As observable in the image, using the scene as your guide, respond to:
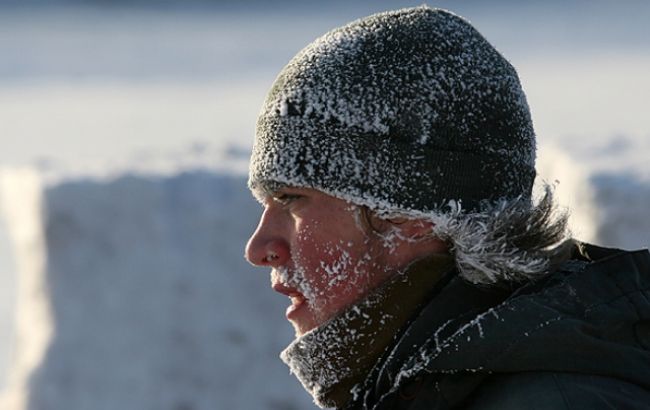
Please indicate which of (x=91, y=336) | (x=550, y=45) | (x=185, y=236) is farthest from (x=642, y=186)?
(x=550, y=45)

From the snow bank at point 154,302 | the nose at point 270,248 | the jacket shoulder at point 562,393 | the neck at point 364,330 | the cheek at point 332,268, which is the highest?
the snow bank at point 154,302

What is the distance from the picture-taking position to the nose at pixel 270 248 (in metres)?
1.81

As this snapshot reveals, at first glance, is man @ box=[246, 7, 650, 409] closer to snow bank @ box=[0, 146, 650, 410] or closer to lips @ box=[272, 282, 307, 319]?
lips @ box=[272, 282, 307, 319]

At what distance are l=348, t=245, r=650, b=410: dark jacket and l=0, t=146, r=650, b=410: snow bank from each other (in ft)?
10.3

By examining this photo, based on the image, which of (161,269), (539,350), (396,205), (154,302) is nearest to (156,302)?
(154,302)

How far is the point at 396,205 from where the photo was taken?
70.0 inches

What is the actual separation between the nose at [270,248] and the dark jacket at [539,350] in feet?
0.66

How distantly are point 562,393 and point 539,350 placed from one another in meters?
0.06

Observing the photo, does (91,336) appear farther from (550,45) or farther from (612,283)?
(550,45)

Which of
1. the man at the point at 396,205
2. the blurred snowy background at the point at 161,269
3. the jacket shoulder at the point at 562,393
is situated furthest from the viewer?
the blurred snowy background at the point at 161,269

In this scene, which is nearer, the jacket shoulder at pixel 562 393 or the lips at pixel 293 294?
the jacket shoulder at pixel 562 393

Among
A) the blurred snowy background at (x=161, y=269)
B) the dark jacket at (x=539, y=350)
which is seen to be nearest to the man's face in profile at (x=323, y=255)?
the dark jacket at (x=539, y=350)

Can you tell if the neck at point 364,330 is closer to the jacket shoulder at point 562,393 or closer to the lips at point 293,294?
the lips at point 293,294

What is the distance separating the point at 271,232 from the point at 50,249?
3231 mm
